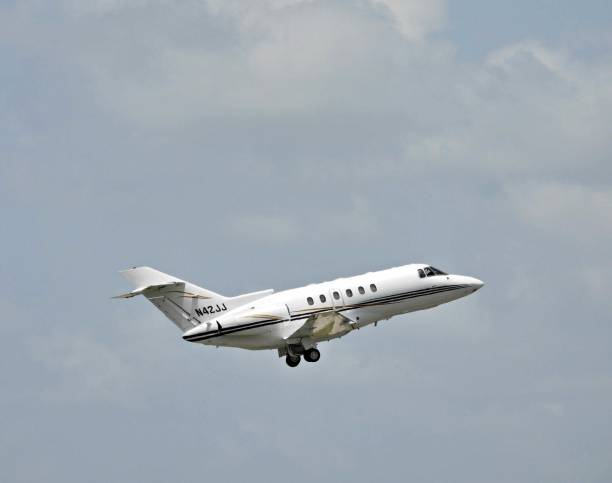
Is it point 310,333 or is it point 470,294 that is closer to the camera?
point 310,333

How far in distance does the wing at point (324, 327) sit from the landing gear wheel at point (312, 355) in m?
0.95

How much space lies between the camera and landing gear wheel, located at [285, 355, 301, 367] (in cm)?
8788

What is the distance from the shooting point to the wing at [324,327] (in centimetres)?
8569

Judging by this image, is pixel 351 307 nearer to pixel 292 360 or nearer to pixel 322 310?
pixel 322 310

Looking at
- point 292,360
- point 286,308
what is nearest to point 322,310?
point 286,308

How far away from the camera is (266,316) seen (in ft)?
282

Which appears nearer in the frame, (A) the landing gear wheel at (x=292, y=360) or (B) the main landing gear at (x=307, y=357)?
(B) the main landing gear at (x=307, y=357)

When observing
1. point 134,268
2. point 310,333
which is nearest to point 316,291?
point 310,333

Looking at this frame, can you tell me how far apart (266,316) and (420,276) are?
32.2ft

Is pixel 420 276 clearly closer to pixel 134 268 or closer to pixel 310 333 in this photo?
pixel 310 333

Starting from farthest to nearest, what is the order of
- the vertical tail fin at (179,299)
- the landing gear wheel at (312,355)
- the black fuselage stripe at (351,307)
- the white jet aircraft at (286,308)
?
the landing gear wheel at (312,355) → the vertical tail fin at (179,299) → the white jet aircraft at (286,308) → the black fuselage stripe at (351,307)

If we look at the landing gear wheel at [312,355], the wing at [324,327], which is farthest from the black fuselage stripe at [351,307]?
the landing gear wheel at [312,355]

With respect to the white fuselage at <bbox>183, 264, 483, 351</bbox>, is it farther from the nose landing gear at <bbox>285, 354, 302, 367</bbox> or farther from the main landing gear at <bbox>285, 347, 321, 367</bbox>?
the nose landing gear at <bbox>285, 354, 302, 367</bbox>

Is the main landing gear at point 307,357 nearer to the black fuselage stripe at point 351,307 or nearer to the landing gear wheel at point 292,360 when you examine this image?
the landing gear wheel at point 292,360
